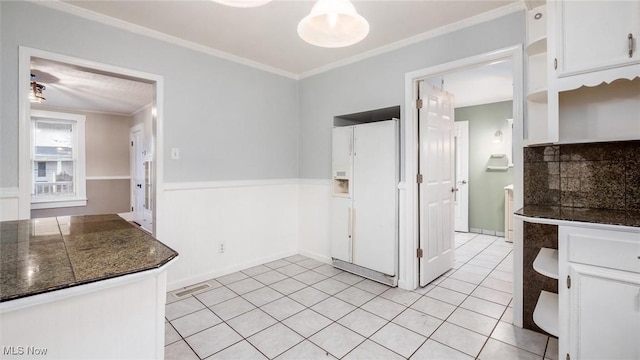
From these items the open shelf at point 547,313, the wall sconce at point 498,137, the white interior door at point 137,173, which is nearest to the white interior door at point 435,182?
the open shelf at point 547,313

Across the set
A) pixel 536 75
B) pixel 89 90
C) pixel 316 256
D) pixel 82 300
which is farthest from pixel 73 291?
pixel 89 90

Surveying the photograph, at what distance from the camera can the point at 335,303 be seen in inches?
104

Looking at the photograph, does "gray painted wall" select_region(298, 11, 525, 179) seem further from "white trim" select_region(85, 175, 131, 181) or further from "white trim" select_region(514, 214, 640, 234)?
"white trim" select_region(85, 175, 131, 181)

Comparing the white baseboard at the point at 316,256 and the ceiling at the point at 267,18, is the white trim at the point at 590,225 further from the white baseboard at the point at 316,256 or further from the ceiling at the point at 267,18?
the white baseboard at the point at 316,256

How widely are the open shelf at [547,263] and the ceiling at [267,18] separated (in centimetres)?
189

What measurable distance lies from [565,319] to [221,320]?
7.67ft

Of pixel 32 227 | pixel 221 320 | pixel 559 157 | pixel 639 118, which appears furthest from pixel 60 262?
pixel 639 118

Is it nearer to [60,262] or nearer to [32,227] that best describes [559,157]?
[60,262]

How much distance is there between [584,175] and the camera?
6.48 ft

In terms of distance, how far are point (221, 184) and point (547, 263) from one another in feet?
9.99

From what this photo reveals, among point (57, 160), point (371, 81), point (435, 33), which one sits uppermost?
point (435, 33)

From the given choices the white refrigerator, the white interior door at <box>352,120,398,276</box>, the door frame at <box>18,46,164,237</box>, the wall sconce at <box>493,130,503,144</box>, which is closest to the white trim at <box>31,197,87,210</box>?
the door frame at <box>18,46,164,237</box>

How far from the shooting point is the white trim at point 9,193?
2.12 meters

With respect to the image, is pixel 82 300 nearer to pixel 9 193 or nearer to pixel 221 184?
pixel 9 193
